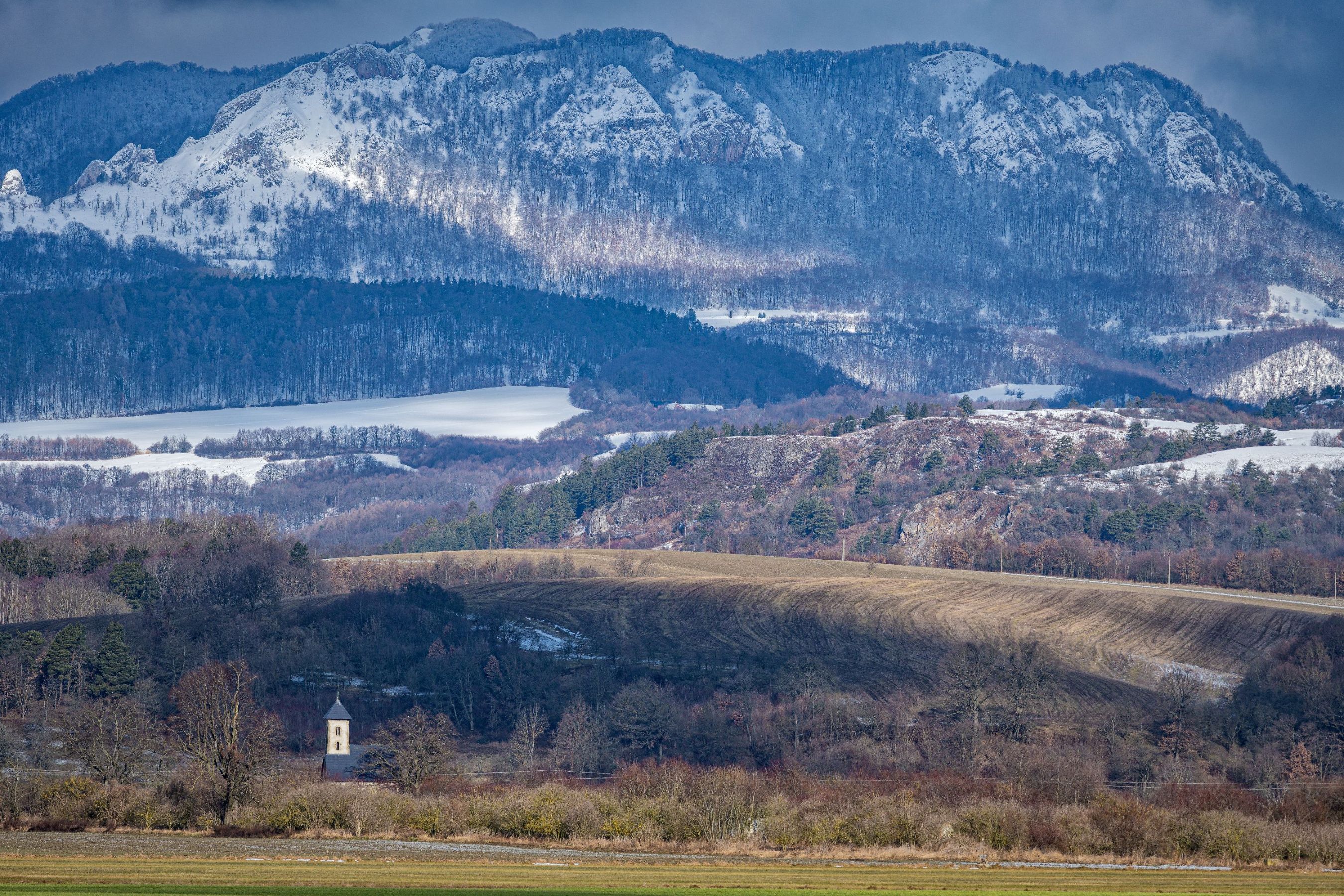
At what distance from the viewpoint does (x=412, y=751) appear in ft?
315

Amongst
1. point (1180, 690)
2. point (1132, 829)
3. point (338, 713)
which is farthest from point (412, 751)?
point (1180, 690)

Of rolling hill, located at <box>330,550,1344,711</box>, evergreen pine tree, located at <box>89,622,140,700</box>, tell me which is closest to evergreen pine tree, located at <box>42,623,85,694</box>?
evergreen pine tree, located at <box>89,622,140,700</box>

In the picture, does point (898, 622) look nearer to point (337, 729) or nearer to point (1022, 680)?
point (1022, 680)

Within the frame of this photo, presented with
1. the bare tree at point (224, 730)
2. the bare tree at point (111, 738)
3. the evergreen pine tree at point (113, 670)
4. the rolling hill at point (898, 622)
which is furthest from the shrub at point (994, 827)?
the evergreen pine tree at point (113, 670)

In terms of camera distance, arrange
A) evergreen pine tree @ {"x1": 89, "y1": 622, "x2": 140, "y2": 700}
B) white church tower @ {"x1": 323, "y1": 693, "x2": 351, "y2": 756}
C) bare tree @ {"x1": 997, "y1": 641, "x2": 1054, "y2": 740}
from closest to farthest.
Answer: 1. white church tower @ {"x1": 323, "y1": 693, "x2": 351, "y2": 756}
2. bare tree @ {"x1": 997, "y1": 641, "x2": 1054, "y2": 740}
3. evergreen pine tree @ {"x1": 89, "y1": 622, "x2": 140, "y2": 700}

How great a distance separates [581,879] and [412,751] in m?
40.0

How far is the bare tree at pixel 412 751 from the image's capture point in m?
94.0

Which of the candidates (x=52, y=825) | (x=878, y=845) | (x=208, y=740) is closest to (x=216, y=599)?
(x=208, y=740)

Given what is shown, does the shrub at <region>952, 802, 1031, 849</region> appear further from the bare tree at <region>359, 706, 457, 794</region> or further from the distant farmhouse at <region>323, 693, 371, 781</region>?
the distant farmhouse at <region>323, 693, 371, 781</region>

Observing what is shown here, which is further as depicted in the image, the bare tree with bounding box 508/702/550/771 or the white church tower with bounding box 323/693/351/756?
the bare tree with bounding box 508/702/550/771

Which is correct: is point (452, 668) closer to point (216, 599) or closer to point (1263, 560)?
point (216, 599)

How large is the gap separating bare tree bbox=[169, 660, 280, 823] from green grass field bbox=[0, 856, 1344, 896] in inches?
593

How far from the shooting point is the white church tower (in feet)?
351

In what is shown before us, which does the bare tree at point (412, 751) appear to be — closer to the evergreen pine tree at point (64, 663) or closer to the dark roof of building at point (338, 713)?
the dark roof of building at point (338, 713)
